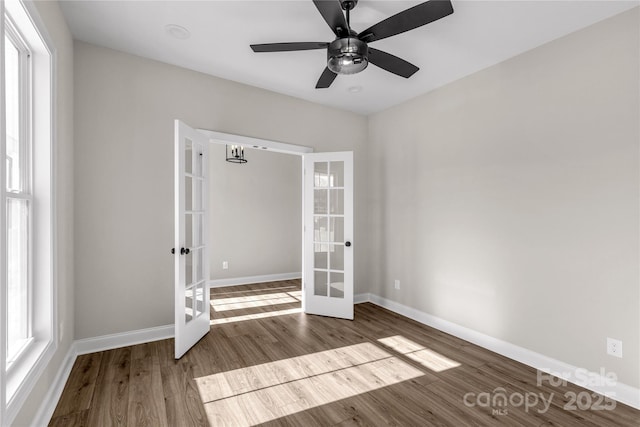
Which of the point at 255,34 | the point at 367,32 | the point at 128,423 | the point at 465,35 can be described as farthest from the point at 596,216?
the point at 128,423

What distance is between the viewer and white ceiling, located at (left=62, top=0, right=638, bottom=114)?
221 cm

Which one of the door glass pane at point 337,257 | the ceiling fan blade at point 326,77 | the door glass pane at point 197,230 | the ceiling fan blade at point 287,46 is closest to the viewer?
the ceiling fan blade at point 287,46

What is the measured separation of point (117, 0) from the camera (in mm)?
2199

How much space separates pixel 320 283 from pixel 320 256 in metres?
0.35

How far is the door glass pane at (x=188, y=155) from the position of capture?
2875 millimetres

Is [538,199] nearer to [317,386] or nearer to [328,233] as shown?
[328,233]

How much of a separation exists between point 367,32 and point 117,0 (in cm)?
181

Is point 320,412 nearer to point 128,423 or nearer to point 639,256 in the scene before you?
point 128,423

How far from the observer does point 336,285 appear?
12.7 feet

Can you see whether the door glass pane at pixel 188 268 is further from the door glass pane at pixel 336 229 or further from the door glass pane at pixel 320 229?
the door glass pane at pixel 336 229

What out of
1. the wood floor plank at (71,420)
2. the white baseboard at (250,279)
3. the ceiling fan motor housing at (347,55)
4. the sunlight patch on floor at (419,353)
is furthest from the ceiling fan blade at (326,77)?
the white baseboard at (250,279)

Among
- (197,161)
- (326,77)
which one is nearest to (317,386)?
(197,161)

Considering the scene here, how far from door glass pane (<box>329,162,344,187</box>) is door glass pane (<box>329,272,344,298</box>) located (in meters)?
1.15

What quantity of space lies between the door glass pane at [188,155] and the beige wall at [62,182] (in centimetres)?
87
